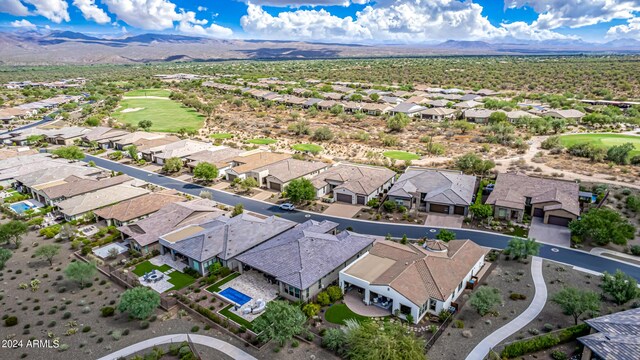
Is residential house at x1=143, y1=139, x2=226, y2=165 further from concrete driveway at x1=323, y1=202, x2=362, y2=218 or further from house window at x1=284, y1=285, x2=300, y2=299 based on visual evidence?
house window at x1=284, y1=285, x2=300, y2=299

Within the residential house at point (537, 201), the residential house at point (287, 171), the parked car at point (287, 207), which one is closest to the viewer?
the residential house at point (537, 201)

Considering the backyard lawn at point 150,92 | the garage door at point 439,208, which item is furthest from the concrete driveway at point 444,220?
the backyard lawn at point 150,92

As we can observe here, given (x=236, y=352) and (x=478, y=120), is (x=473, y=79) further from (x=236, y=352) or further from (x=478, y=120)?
(x=236, y=352)

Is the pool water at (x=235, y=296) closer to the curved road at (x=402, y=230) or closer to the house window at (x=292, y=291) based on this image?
the house window at (x=292, y=291)

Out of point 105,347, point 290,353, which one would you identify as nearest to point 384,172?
point 290,353

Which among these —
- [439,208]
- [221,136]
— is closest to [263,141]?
[221,136]

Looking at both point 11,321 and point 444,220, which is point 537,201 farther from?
point 11,321
